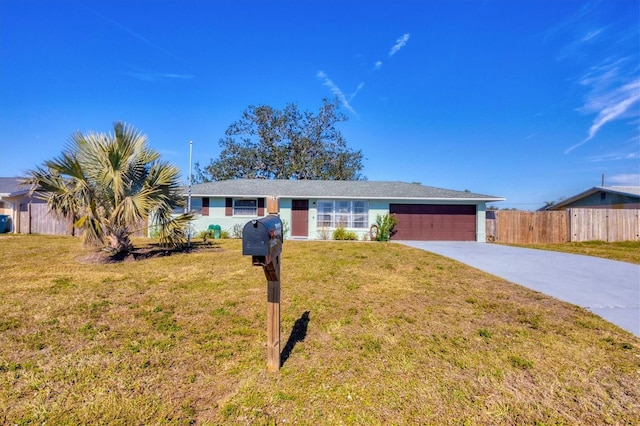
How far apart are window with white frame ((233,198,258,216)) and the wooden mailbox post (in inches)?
558

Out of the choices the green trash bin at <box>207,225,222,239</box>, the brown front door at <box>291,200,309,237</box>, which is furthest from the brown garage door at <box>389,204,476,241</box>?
the green trash bin at <box>207,225,222,239</box>

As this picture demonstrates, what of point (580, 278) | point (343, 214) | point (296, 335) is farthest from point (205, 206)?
point (580, 278)

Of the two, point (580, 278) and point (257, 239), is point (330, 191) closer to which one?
point (580, 278)

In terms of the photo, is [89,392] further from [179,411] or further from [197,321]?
[197,321]

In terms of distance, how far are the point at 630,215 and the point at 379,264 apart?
1716 centimetres

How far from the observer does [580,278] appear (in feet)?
23.9

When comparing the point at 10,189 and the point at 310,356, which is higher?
the point at 10,189

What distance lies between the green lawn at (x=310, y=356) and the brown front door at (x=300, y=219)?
34.4 feet

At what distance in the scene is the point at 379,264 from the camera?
856cm

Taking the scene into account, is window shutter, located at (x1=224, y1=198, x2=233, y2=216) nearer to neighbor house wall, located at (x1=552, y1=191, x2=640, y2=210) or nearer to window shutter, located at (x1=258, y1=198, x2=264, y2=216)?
window shutter, located at (x1=258, y1=198, x2=264, y2=216)

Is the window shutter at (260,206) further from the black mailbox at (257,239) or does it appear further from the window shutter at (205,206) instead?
the black mailbox at (257,239)

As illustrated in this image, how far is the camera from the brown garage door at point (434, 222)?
16.9 metres

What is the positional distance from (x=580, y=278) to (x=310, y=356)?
7399mm

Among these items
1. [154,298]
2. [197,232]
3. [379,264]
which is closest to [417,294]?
[379,264]
